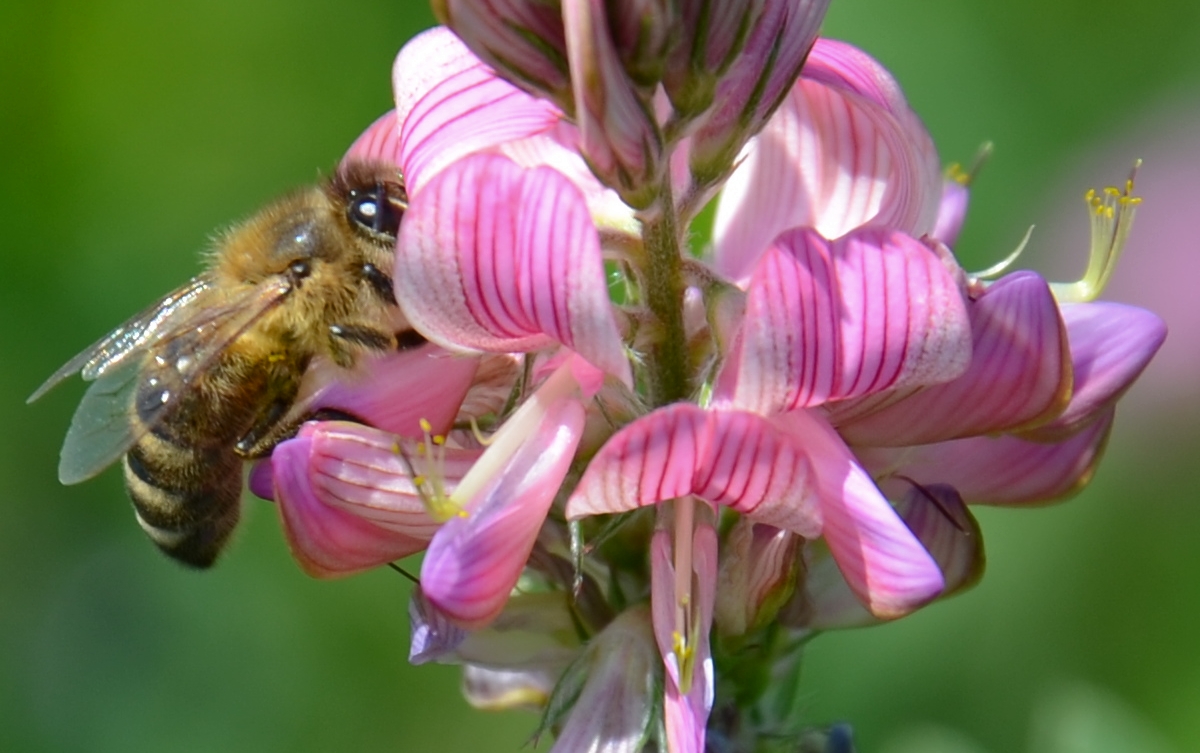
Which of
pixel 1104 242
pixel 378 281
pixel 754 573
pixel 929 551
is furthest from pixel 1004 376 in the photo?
pixel 378 281

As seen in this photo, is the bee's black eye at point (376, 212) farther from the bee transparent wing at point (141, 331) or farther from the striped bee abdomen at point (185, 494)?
the striped bee abdomen at point (185, 494)

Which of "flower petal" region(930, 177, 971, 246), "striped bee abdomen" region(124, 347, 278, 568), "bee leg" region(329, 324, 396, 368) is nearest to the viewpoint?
"bee leg" region(329, 324, 396, 368)

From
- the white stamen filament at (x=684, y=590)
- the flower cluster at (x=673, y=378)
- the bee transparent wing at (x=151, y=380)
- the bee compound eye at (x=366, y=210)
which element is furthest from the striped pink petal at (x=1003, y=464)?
the bee transparent wing at (x=151, y=380)

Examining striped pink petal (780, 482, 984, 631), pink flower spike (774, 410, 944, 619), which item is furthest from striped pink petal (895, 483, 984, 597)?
pink flower spike (774, 410, 944, 619)

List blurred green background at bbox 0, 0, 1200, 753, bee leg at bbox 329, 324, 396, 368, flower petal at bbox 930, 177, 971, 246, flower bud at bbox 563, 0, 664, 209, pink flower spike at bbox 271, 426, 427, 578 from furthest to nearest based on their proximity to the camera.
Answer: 1. blurred green background at bbox 0, 0, 1200, 753
2. flower petal at bbox 930, 177, 971, 246
3. bee leg at bbox 329, 324, 396, 368
4. pink flower spike at bbox 271, 426, 427, 578
5. flower bud at bbox 563, 0, 664, 209

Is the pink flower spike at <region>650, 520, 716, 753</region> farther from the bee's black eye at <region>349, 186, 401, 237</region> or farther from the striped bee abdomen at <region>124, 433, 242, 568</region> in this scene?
the striped bee abdomen at <region>124, 433, 242, 568</region>

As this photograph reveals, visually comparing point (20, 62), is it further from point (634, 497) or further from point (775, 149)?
point (634, 497)
